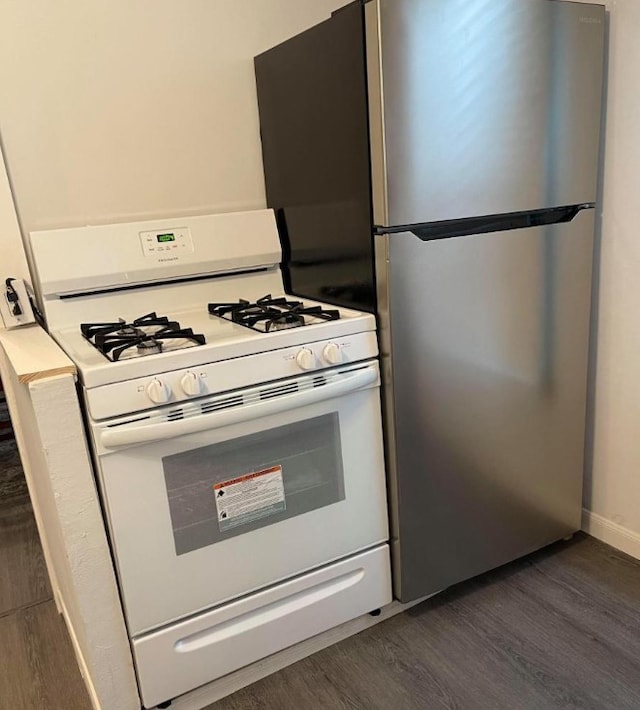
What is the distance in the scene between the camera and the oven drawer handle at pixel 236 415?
4.12ft

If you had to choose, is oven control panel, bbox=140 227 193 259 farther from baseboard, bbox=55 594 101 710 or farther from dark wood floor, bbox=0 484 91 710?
dark wood floor, bbox=0 484 91 710

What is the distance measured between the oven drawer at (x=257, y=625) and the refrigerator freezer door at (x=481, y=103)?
93cm

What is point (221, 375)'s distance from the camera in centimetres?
135

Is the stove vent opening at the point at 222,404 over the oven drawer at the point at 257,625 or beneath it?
over

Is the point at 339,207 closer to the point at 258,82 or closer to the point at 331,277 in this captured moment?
the point at 331,277

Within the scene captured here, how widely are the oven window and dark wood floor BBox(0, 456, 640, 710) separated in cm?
44

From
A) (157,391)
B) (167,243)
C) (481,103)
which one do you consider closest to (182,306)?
(167,243)

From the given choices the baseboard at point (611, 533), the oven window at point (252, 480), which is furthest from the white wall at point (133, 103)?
the baseboard at point (611, 533)

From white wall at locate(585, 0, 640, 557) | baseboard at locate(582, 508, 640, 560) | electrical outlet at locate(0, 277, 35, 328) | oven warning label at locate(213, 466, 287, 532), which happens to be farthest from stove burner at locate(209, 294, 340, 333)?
baseboard at locate(582, 508, 640, 560)

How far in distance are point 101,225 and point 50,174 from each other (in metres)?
0.18

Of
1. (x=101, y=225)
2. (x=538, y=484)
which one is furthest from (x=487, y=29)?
(x=538, y=484)

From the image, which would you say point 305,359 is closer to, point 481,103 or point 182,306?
point 182,306

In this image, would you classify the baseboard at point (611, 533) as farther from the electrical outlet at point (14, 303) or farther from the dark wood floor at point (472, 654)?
the electrical outlet at point (14, 303)

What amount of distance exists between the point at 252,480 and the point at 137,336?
1.40 feet
